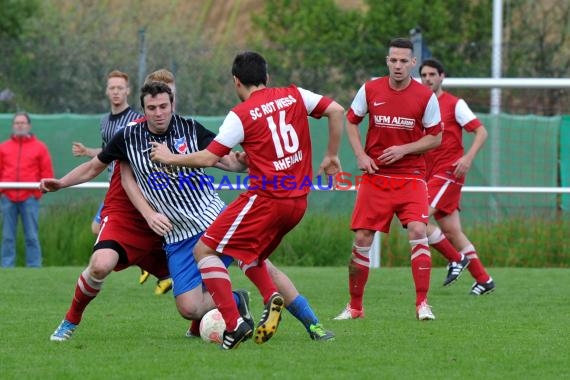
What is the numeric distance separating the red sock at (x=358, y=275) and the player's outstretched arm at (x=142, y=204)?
2.07m

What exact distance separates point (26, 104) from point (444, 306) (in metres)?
9.89

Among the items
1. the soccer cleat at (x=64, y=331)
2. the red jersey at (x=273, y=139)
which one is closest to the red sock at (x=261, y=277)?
the red jersey at (x=273, y=139)

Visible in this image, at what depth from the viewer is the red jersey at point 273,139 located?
7.55 meters

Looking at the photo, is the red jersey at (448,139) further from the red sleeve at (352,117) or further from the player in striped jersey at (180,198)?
the player in striped jersey at (180,198)

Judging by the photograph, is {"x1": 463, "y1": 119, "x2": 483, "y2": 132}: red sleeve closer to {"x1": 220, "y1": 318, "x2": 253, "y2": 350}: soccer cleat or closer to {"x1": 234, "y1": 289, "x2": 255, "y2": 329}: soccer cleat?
{"x1": 234, "y1": 289, "x2": 255, "y2": 329}: soccer cleat

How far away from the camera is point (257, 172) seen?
767 cm

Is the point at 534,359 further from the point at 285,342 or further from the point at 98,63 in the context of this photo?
the point at 98,63

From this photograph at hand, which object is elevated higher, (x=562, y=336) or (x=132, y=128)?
(x=132, y=128)

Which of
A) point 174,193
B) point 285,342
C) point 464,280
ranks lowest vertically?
point 464,280

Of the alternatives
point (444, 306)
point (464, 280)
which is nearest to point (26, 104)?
point (464, 280)

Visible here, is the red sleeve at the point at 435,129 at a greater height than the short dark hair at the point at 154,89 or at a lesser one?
lesser

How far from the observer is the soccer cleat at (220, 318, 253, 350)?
24.6ft

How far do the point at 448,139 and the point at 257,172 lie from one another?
463 cm

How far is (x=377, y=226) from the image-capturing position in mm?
9555
